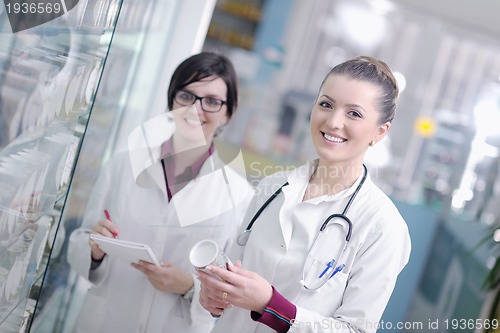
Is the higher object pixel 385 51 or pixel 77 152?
pixel 385 51

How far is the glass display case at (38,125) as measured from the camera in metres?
1.13

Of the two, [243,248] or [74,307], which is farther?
[74,307]

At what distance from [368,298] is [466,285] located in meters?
2.90

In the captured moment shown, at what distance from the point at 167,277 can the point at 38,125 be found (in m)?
0.61

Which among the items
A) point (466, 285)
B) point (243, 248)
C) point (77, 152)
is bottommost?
point (466, 285)

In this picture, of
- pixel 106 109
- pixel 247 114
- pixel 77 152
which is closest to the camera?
pixel 77 152

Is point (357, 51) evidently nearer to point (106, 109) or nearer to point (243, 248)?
point (106, 109)

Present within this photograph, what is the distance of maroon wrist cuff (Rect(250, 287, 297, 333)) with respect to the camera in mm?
1281

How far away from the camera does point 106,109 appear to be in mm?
2203

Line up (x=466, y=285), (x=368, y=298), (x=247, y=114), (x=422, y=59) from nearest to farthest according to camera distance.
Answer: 1. (x=368, y=298)
2. (x=466, y=285)
3. (x=247, y=114)
4. (x=422, y=59)

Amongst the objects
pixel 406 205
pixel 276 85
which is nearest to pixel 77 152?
pixel 406 205

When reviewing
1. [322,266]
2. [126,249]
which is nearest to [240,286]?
[322,266]

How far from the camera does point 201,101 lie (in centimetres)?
175

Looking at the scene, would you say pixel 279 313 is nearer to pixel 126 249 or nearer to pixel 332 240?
pixel 332 240
